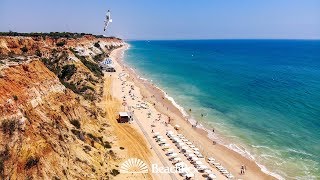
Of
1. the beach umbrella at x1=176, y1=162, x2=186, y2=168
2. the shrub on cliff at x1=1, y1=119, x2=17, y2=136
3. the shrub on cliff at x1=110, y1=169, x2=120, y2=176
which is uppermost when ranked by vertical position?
the shrub on cliff at x1=1, y1=119, x2=17, y2=136

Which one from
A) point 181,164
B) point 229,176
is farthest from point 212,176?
point 181,164

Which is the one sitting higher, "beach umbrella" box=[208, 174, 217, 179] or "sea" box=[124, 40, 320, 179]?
"sea" box=[124, 40, 320, 179]

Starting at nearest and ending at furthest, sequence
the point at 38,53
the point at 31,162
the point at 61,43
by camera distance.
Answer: the point at 31,162
the point at 38,53
the point at 61,43

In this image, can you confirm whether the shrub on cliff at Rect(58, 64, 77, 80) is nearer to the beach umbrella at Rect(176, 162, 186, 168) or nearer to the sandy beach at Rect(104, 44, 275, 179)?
the sandy beach at Rect(104, 44, 275, 179)

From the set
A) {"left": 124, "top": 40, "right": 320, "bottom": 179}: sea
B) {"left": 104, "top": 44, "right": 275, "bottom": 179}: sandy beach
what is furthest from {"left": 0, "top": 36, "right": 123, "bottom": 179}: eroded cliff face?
{"left": 124, "top": 40, "right": 320, "bottom": 179}: sea

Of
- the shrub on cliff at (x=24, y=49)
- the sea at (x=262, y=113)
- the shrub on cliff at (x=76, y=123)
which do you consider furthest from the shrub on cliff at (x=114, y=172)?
the shrub on cliff at (x=24, y=49)

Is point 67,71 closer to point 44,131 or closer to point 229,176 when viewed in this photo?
point 44,131

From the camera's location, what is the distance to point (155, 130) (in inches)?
2015

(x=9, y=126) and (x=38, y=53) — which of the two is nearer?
(x=9, y=126)

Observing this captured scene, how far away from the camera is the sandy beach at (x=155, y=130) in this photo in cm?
4034

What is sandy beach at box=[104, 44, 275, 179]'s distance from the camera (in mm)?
40344

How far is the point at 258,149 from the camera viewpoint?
46406 millimetres

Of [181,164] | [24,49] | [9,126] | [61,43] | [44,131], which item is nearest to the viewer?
[9,126]

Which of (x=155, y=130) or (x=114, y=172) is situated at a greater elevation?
(x=114, y=172)
